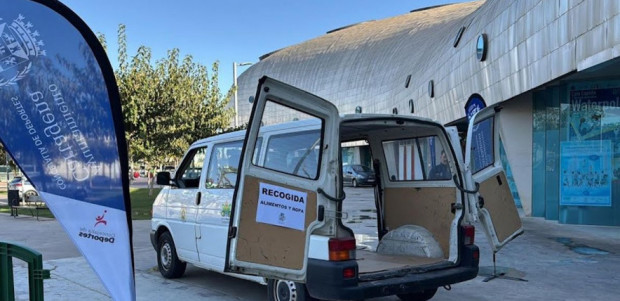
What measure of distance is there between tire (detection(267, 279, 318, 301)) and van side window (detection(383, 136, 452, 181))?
207cm

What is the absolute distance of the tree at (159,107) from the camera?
19.1 m

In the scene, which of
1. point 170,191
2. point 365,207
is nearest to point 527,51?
point 365,207

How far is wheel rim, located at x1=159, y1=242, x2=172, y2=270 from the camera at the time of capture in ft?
24.4

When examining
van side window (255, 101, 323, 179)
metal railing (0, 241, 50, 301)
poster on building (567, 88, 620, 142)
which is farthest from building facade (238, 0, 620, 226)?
metal railing (0, 241, 50, 301)

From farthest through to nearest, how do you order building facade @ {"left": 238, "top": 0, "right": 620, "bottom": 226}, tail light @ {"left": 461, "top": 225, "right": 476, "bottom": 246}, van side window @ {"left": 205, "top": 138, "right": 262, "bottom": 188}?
building facade @ {"left": 238, "top": 0, "right": 620, "bottom": 226}
van side window @ {"left": 205, "top": 138, "right": 262, "bottom": 188}
tail light @ {"left": 461, "top": 225, "right": 476, "bottom": 246}

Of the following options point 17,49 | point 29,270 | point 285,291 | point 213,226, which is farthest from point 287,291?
point 17,49

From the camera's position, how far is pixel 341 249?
4.56 m

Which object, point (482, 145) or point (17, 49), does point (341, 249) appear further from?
point (17, 49)

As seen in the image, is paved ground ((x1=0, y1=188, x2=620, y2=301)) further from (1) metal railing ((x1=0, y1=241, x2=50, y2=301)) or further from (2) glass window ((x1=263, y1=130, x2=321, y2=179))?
(1) metal railing ((x1=0, y1=241, x2=50, y2=301))

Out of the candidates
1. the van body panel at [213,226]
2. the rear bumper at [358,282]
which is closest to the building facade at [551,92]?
the rear bumper at [358,282]

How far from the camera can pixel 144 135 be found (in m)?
19.6

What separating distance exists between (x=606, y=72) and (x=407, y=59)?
34.9 m

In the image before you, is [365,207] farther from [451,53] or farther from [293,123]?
[293,123]

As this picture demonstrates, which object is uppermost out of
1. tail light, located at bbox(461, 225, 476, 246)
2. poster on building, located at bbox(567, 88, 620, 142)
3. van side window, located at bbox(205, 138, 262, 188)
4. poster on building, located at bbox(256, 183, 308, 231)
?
poster on building, located at bbox(567, 88, 620, 142)
